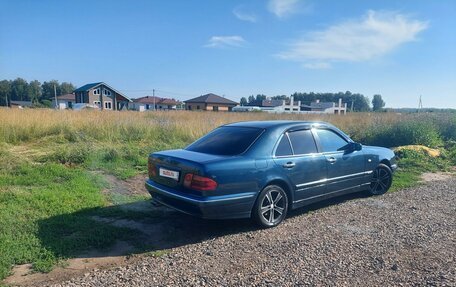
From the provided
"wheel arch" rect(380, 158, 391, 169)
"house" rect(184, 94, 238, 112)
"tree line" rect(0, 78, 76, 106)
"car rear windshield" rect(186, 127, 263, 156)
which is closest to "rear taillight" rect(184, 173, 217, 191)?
"car rear windshield" rect(186, 127, 263, 156)

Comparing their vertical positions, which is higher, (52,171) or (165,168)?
(165,168)

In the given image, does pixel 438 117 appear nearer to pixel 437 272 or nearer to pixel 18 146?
pixel 437 272

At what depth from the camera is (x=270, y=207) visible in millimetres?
4848

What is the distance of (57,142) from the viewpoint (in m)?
11.5

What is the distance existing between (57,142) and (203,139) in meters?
7.99

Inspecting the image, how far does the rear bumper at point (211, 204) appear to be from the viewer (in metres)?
4.21

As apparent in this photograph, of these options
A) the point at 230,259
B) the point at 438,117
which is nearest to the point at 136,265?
the point at 230,259

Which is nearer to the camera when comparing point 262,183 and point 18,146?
point 262,183

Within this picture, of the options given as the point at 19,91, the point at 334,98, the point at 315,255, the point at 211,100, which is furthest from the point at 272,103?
the point at 315,255

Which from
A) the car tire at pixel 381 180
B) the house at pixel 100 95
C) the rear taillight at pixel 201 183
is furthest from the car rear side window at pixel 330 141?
the house at pixel 100 95

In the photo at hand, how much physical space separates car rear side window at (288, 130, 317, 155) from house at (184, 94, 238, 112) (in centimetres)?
6117

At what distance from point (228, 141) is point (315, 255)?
205 cm

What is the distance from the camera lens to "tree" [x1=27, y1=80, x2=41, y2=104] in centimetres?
9474

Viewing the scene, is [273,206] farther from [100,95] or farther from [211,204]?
[100,95]
